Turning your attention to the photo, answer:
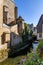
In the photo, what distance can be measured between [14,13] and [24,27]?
6006mm

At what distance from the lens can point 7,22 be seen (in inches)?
1465

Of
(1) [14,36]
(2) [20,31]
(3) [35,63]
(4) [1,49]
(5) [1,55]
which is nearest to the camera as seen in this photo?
(3) [35,63]

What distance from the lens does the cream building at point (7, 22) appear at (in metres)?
28.9

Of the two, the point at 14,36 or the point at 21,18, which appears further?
the point at 21,18

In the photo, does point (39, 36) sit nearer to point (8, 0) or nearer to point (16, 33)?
point (16, 33)

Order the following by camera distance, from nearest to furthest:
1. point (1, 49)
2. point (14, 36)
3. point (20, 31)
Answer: point (1, 49)
point (14, 36)
point (20, 31)

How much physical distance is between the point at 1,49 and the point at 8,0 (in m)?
18.2

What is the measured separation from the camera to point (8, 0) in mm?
40375

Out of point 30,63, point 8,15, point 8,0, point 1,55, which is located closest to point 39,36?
point 8,15

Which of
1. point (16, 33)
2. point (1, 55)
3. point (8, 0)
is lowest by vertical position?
point (1, 55)

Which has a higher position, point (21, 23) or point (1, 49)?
point (21, 23)

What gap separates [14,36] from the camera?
32.9m

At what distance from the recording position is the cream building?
28.9 meters

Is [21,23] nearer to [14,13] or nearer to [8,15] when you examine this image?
[8,15]
